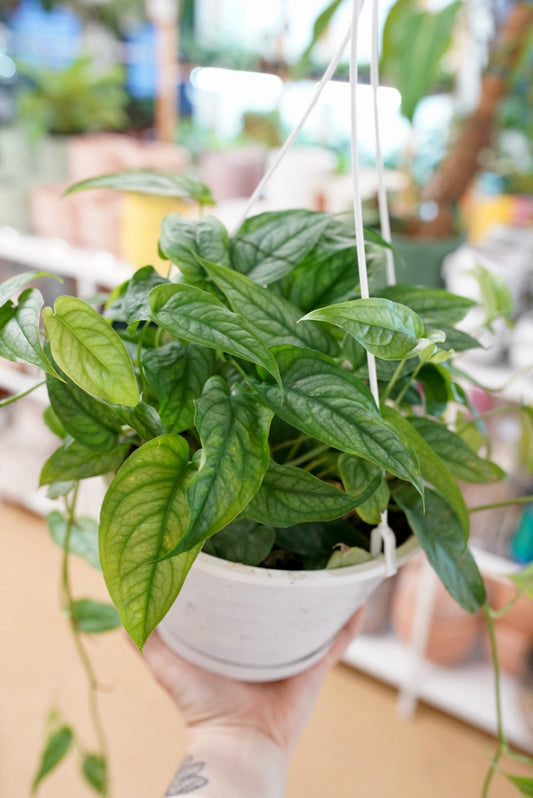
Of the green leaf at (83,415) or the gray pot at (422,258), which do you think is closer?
the green leaf at (83,415)

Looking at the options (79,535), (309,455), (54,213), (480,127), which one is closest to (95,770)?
(79,535)

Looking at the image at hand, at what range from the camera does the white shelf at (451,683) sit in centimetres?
157

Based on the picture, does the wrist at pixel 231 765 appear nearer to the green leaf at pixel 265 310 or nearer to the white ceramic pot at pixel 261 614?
the white ceramic pot at pixel 261 614

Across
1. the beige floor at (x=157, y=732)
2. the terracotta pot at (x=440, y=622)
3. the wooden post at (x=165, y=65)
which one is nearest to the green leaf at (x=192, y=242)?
the beige floor at (x=157, y=732)

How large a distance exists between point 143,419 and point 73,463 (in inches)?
3.4

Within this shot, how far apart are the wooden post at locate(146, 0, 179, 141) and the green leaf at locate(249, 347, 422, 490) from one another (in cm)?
221

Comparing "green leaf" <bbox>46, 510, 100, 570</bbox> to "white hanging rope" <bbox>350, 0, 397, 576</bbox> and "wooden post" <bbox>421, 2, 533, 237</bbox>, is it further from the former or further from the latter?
"wooden post" <bbox>421, 2, 533, 237</bbox>

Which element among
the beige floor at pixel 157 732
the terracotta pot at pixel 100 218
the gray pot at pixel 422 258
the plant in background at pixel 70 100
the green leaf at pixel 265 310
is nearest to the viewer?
the green leaf at pixel 265 310

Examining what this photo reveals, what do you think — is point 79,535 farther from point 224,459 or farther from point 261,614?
point 224,459

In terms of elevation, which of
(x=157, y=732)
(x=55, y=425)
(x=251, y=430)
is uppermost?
(x=251, y=430)

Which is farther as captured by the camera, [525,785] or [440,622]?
[440,622]

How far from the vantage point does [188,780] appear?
2.20 ft

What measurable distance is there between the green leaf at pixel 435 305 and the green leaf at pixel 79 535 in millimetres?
401

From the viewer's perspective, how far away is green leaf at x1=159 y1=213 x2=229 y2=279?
0.52 meters
